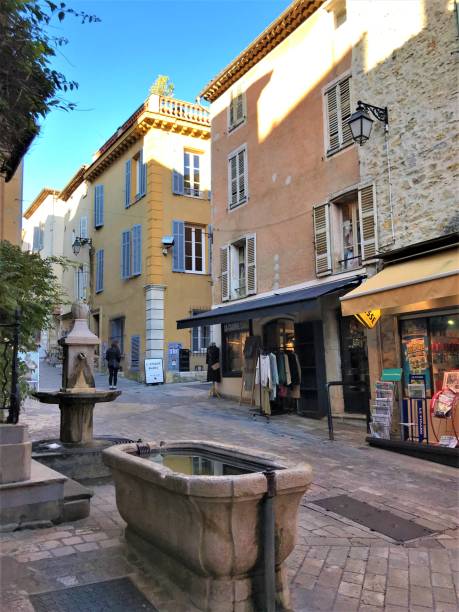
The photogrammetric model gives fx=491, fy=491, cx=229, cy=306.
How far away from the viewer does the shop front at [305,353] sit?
415 inches

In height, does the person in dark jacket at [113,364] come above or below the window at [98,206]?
below

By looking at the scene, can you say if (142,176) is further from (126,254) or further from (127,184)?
(126,254)

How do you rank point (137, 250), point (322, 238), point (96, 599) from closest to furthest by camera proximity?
1. point (96, 599)
2. point (322, 238)
3. point (137, 250)

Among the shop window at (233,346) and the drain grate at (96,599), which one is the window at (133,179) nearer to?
the shop window at (233,346)

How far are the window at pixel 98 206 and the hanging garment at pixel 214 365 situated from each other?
12343 mm

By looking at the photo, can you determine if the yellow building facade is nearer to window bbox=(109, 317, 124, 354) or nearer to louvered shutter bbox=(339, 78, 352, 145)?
window bbox=(109, 317, 124, 354)

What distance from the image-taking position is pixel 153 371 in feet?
60.7

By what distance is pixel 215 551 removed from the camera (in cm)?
262

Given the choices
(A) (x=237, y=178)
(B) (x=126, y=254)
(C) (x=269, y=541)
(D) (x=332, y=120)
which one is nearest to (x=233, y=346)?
(A) (x=237, y=178)

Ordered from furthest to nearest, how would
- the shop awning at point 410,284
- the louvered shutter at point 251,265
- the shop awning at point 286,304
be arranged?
1. the louvered shutter at point 251,265
2. the shop awning at point 286,304
3. the shop awning at point 410,284

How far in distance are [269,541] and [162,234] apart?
17.9m

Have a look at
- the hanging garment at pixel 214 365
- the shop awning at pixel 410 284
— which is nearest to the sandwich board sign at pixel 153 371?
the hanging garment at pixel 214 365

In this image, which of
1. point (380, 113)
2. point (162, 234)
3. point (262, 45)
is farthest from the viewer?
point (162, 234)

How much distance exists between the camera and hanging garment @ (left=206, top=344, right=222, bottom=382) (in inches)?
581
